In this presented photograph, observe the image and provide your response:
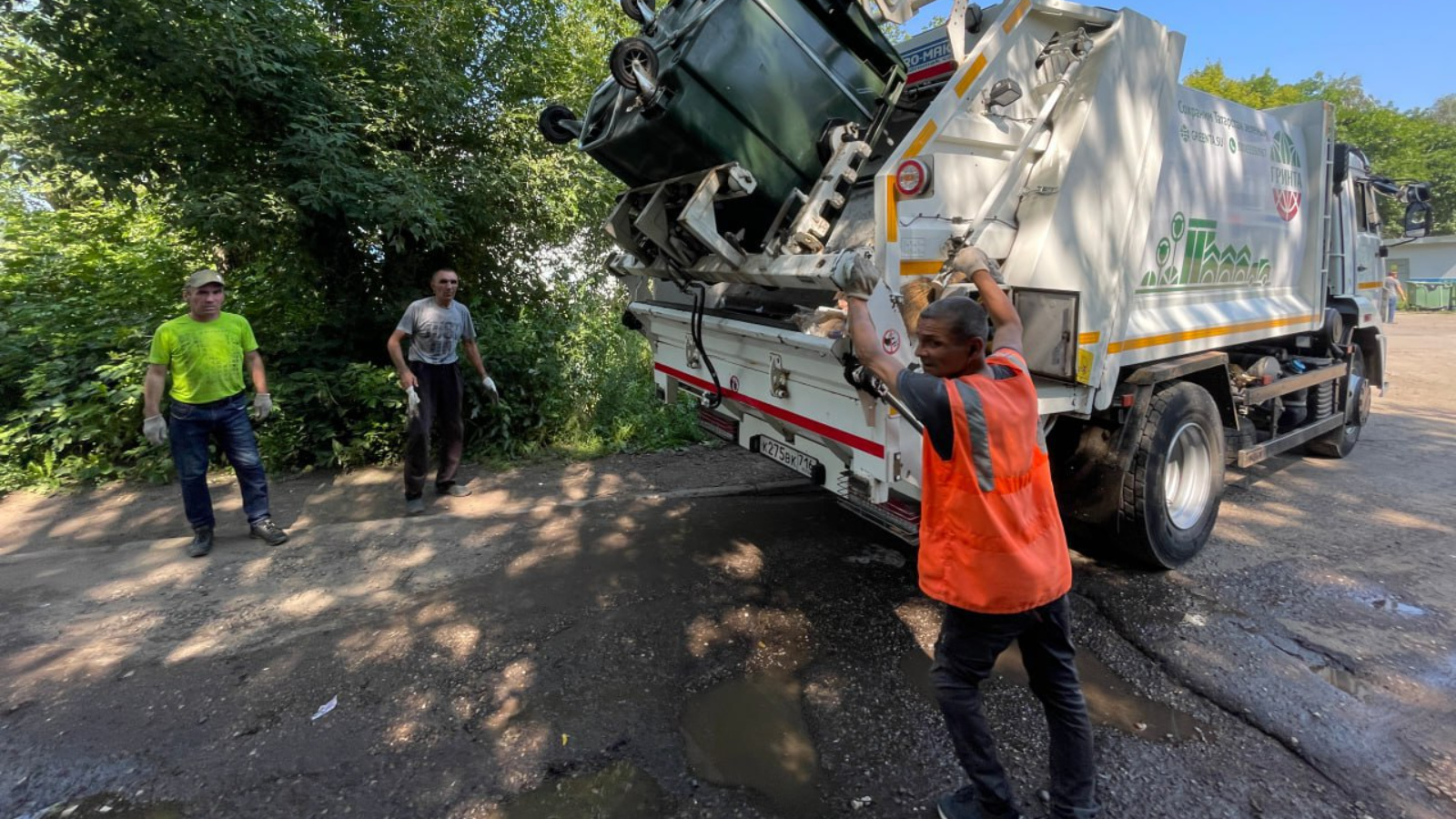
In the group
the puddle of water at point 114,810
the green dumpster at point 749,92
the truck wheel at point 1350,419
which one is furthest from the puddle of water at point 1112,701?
the truck wheel at point 1350,419

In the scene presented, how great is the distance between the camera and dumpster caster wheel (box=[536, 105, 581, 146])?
3764 mm

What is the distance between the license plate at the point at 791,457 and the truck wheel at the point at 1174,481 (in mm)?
1462

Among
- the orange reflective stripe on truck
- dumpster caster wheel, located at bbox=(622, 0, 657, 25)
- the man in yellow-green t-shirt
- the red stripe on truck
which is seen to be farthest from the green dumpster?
the man in yellow-green t-shirt

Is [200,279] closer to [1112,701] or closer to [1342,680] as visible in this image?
[1112,701]

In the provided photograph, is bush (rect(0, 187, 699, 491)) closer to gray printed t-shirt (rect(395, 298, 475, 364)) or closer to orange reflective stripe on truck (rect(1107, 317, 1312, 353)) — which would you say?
gray printed t-shirt (rect(395, 298, 475, 364))

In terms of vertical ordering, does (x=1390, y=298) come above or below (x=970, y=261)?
below

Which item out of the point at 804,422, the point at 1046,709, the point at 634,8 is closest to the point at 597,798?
the point at 1046,709

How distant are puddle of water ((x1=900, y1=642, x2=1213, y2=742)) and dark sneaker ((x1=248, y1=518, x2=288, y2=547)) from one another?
364cm

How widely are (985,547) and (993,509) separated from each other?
101mm

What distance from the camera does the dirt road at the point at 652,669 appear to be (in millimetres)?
2217

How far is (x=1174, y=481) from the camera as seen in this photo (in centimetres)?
383

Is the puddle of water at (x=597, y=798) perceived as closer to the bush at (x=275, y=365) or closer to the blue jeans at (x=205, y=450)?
the blue jeans at (x=205, y=450)

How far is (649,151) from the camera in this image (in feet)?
9.82

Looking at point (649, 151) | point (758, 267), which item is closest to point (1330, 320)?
point (758, 267)
